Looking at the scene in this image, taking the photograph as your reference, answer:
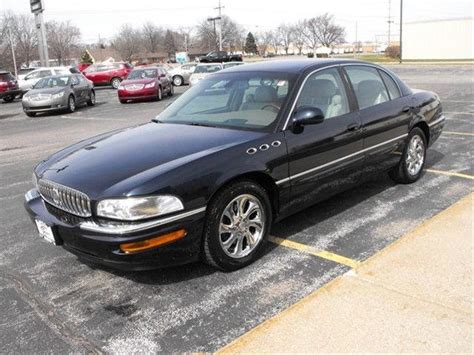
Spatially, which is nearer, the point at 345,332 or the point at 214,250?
the point at 345,332

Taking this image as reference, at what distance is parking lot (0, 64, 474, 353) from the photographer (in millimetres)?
2986

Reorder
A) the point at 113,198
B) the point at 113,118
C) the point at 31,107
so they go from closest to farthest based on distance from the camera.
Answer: the point at 113,198
the point at 113,118
the point at 31,107

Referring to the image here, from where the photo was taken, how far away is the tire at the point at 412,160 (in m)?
5.70

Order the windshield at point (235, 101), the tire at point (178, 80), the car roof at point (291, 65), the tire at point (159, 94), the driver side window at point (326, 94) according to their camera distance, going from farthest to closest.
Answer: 1. the tire at point (178, 80)
2. the tire at point (159, 94)
3. the car roof at point (291, 65)
4. the driver side window at point (326, 94)
5. the windshield at point (235, 101)

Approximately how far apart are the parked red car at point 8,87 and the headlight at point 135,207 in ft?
75.1

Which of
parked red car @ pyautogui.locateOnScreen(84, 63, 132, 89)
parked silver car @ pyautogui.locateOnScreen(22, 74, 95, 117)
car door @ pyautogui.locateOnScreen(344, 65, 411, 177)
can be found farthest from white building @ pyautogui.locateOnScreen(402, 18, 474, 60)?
car door @ pyautogui.locateOnScreen(344, 65, 411, 177)

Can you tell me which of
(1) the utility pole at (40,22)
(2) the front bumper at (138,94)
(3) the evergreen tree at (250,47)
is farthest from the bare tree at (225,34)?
(2) the front bumper at (138,94)

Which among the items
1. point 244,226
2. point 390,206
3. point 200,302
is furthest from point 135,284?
point 390,206

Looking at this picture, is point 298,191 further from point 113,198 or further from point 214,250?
point 113,198

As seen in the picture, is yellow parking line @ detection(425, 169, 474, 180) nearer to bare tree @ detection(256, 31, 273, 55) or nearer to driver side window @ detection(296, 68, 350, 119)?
driver side window @ detection(296, 68, 350, 119)

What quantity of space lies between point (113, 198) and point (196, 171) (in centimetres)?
60

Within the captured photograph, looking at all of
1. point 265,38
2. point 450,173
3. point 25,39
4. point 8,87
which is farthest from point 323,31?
point 450,173

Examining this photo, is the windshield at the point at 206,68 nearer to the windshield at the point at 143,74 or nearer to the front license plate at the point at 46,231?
the windshield at the point at 143,74

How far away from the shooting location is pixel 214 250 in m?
3.55
